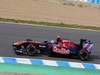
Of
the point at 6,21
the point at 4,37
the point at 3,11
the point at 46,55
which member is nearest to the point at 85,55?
the point at 46,55

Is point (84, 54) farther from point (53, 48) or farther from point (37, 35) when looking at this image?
point (37, 35)

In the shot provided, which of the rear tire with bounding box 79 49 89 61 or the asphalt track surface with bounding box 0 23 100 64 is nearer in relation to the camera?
the rear tire with bounding box 79 49 89 61

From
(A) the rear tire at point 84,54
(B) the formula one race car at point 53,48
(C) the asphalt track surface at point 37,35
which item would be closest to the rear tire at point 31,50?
(B) the formula one race car at point 53,48

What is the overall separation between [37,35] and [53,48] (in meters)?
3.60

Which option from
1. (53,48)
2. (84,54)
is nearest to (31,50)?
(53,48)

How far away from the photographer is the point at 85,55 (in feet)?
47.3

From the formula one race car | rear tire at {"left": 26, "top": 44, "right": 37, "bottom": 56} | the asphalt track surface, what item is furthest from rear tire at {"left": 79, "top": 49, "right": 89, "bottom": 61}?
rear tire at {"left": 26, "top": 44, "right": 37, "bottom": 56}

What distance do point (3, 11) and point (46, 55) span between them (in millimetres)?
9312

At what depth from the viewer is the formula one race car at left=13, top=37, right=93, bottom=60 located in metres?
14.0

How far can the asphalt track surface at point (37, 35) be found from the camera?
48.8 ft

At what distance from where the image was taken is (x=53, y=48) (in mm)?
14086

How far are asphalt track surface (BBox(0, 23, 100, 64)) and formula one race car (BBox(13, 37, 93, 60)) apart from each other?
20 cm

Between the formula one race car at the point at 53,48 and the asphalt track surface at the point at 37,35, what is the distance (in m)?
0.20

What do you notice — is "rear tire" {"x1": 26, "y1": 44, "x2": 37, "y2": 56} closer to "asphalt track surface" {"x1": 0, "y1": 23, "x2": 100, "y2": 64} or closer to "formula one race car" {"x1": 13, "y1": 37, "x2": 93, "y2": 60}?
"formula one race car" {"x1": 13, "y1": 37, "x2": 93, "y2": 60}
